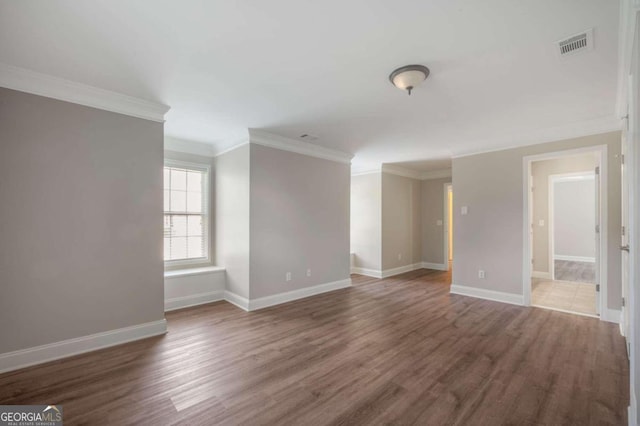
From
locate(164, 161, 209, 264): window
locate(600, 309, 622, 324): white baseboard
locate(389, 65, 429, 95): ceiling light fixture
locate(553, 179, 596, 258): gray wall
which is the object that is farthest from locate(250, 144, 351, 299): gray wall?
locate(553, 179, 596, 258): gray wall

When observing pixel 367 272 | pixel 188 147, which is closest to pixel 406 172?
pixel 367 272

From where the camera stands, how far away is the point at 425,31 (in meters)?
1.91

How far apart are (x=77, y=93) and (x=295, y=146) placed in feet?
8.85

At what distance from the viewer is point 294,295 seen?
454 centimetres

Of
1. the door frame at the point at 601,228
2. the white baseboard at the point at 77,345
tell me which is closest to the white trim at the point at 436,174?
the door frame at the point at 601,228

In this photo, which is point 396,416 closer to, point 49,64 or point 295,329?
point 295,329

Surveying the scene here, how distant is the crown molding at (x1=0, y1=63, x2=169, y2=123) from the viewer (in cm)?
244

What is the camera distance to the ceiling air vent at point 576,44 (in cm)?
192

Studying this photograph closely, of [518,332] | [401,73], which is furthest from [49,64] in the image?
[518,332]

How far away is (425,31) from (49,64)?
3.05 m

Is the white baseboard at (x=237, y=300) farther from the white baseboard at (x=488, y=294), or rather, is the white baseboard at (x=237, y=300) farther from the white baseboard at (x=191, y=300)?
the white baseboard at (x=488, y=294)

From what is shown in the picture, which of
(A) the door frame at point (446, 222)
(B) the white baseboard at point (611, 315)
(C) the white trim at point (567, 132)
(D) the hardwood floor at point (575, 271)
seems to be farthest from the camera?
(A) the door frame at point (446, 222)

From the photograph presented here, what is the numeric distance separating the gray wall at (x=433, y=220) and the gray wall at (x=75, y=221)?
20.7 ft

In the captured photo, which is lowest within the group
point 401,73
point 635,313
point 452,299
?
point 452,299
